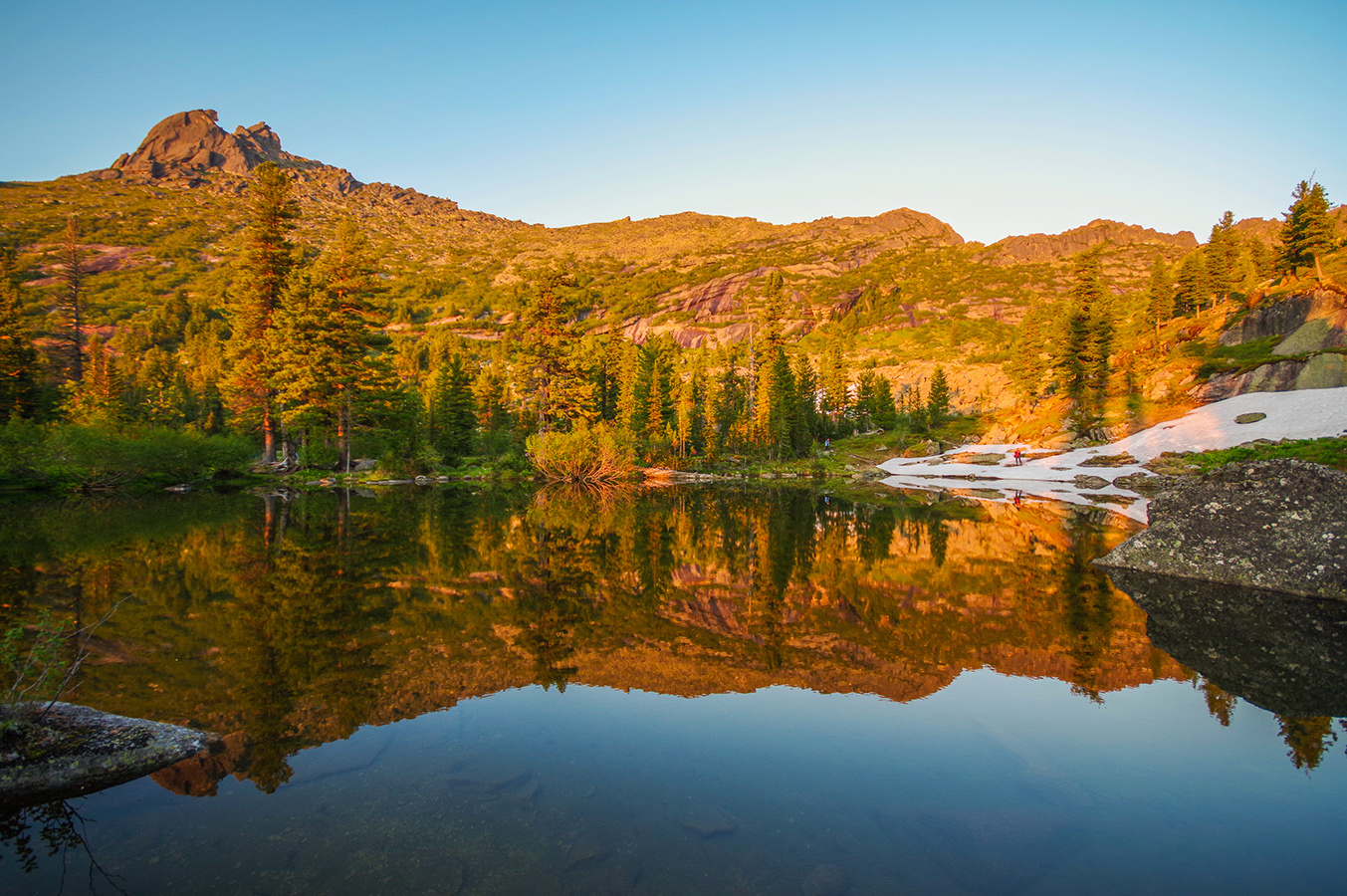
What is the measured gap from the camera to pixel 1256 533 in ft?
35.1

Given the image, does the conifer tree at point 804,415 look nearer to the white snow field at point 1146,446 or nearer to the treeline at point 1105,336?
the white snow field at point 1146,446

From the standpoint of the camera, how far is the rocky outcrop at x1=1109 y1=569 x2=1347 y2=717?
19.5 feet

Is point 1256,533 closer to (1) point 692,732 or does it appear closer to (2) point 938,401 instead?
(1) point 692,732

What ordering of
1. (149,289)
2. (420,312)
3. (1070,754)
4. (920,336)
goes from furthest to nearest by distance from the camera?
(420,312), (149,289), (920,336), (1070,754)

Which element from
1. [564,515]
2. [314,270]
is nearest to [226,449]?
[314,270]

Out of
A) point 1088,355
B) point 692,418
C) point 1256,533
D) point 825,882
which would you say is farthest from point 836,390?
point 825,882

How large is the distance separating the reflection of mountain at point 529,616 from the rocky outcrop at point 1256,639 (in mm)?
439

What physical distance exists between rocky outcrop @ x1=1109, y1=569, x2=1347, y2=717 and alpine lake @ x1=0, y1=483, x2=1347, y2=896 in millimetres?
60

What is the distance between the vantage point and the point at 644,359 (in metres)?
63.6

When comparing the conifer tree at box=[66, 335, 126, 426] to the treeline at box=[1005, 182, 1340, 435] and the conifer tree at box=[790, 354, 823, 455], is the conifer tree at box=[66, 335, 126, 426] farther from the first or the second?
the treeline at box=[1005, 182, 1340, 435]

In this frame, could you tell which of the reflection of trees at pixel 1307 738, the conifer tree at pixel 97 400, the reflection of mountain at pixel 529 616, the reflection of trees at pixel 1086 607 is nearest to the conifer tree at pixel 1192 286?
the reflection of mountain at pixel 529 616

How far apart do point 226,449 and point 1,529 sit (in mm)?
20540

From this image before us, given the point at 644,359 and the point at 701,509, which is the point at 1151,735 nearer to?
the point at 701,509

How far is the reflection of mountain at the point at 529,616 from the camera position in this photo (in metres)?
5.87
